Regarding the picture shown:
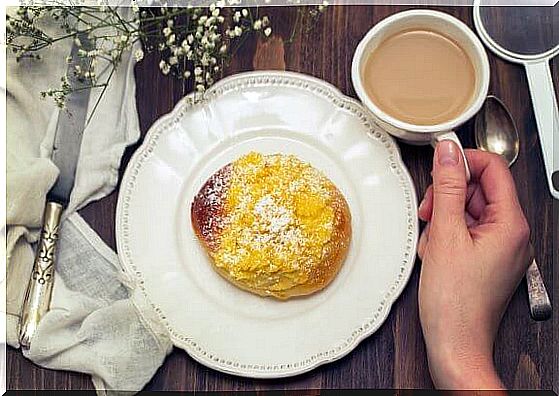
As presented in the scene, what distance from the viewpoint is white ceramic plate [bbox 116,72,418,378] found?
1366 millimetres

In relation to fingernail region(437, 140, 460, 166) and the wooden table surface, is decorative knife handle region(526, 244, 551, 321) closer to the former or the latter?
the wooden table surface

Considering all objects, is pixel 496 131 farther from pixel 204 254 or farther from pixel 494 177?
pixel 204 254

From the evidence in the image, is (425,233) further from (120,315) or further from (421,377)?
(120,315)

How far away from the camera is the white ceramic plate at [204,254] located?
1.37 meters

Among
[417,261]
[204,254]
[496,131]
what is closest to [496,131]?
[496,131]

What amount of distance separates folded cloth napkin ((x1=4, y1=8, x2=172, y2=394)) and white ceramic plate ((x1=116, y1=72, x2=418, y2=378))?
0.14ft

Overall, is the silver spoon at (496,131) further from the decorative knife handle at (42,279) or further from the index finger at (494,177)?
the decorative knife handle at (42,279)

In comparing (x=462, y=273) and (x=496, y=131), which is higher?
(x=496, y=131)

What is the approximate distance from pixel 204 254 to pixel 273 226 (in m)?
0.16

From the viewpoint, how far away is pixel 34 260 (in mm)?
1403

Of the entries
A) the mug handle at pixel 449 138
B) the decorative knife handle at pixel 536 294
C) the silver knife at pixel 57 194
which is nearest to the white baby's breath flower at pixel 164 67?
the silver knife at pixel 57 194

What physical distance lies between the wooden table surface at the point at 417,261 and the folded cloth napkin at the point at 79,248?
0.11 ft

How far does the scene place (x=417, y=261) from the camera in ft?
4.59

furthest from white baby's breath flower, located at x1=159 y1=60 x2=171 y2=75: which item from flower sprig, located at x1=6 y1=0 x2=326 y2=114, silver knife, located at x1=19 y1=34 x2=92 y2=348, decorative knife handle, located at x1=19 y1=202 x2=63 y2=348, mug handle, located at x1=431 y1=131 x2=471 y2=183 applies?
mug handle, located at x1=431 y1=131 x2=471 y2=183
